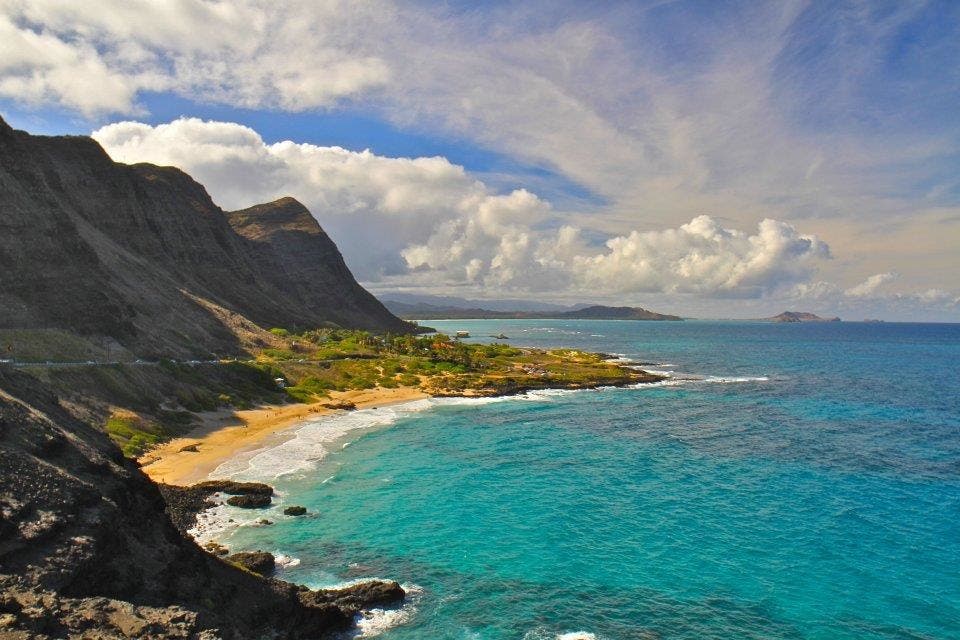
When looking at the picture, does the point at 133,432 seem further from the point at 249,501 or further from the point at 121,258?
the point at 121,258

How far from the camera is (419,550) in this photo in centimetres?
3250

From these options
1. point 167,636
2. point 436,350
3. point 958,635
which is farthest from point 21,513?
point 436,350

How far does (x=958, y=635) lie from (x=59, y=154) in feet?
503

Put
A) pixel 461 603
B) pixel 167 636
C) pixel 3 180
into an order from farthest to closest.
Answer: pixel 3 180 → pixel 461 603 → pixel 167 636

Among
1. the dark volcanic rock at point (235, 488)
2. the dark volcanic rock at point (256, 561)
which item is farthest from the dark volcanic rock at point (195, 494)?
the dark volcanic rock at point (256, 561)

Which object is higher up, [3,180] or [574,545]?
[3,180]

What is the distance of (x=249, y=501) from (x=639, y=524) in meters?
25.7

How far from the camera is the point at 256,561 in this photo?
2848cm

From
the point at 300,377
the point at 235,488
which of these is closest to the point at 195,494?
the point at 235,488

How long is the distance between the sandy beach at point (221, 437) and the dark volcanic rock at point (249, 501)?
221 inches

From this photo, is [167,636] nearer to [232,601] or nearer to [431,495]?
[232,601]

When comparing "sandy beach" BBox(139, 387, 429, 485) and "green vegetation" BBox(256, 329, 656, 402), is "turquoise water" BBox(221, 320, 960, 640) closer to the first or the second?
"sandy beach" BBox(139, 387, 429, 485)

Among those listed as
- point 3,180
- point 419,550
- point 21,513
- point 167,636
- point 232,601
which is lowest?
point 419,550

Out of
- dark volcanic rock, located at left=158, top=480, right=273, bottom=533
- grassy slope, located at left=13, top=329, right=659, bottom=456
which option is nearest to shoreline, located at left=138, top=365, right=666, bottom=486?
grassy slope, located at left=13, top=329, right=659, bottom=456
